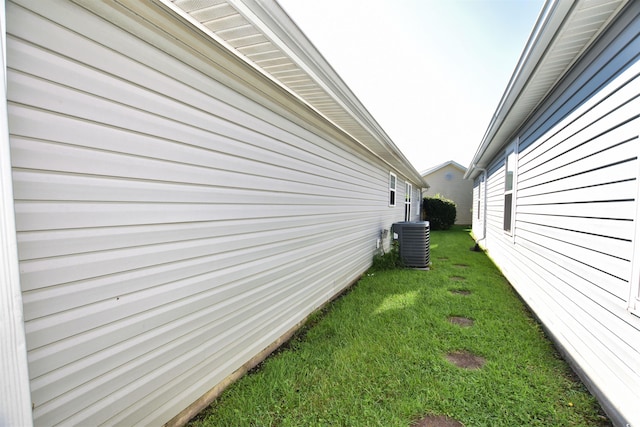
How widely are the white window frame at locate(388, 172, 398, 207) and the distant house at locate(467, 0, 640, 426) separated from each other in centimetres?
468

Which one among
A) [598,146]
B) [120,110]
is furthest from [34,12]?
[598,146]

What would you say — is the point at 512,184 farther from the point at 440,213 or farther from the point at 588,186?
the point at 440,213

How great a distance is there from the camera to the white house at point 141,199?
1.24m

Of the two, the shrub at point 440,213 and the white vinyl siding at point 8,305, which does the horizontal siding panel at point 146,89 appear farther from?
the shrub at point 440,213

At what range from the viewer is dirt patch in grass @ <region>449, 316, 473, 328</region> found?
12.1 ft

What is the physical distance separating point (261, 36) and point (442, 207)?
1727cm

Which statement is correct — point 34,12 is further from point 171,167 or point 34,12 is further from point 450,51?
point 450,51

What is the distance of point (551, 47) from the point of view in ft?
8.30

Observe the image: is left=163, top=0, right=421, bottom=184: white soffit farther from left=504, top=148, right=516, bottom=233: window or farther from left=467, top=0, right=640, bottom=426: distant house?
left=504, top=148, right=516, bottom=233: window

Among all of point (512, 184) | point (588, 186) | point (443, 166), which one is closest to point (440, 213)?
point (443, 166)

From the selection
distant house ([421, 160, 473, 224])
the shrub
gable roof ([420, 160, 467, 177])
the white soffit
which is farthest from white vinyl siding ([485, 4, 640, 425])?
gable roof ([420, 160, 467, 177])

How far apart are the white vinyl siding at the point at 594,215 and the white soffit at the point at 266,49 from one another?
2.30m

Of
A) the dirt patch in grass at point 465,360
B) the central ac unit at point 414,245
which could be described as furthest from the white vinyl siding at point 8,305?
the central ac unit at point 414,245

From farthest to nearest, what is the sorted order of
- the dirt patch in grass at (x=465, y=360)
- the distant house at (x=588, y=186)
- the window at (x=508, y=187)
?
the window at (x=508, y=187) < the dirt patch in grass at (x=465, y=360) < the distant house at (x=588, y=186)
